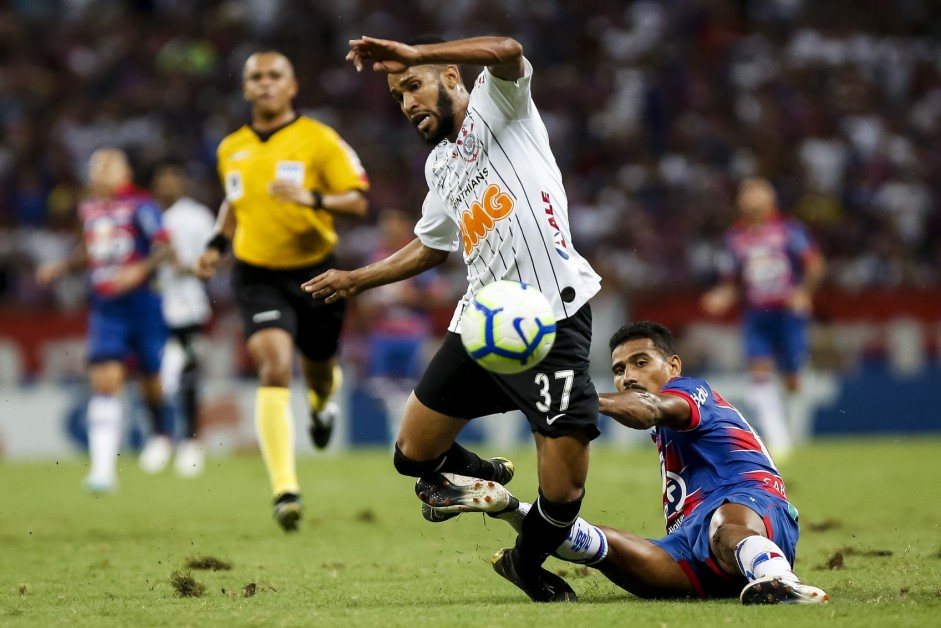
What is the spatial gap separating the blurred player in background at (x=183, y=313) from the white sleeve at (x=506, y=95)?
25.9ft

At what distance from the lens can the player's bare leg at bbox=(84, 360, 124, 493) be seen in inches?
419

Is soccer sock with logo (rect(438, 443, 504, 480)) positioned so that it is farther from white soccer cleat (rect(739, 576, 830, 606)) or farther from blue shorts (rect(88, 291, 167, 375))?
blue shorts (rect(88, 291, 167, 375))

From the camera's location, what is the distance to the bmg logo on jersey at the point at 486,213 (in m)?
5.21

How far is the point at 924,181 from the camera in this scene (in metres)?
18.4

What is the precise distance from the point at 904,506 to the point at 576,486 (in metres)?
4.87

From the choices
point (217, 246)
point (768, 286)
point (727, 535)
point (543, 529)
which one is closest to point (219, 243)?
point (217, 246)

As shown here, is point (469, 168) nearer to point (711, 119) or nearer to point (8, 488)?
point (8, 488)

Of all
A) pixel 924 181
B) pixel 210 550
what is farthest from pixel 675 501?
pixel 924 181

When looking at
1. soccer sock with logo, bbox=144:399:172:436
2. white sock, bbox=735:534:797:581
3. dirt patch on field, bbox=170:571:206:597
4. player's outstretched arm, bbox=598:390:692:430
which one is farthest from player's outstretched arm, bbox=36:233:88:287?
white sock, bbox=735:534:797:581

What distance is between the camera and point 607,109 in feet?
64.6

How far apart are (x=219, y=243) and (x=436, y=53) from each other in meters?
4.19

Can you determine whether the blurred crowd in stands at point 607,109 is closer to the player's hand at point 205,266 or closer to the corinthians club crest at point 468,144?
the player's hand at point 205,266

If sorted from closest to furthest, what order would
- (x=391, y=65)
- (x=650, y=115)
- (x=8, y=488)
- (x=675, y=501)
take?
1. (x=391, y=65)
2. (x=675, y=501)
3. (x=8, y=488)
4. (x=650, y=115)

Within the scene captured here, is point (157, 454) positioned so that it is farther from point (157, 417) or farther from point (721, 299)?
point (721, 299)
